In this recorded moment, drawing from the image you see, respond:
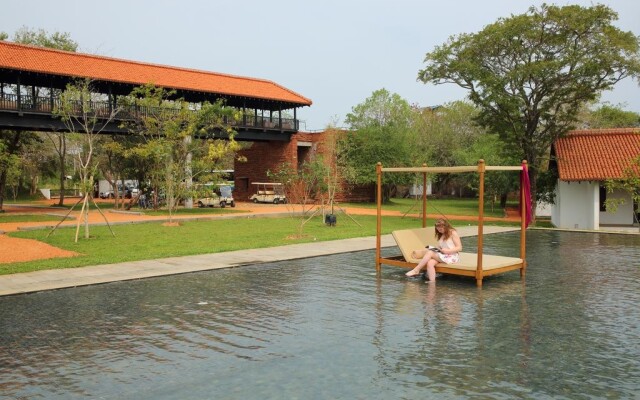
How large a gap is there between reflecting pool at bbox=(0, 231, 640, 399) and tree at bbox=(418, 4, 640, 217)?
51.3 feet

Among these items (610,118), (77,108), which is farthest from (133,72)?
A: (610,118)

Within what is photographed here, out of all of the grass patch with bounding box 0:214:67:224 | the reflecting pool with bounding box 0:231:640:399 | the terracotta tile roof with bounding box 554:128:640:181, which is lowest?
the reflecting pool with bounding box 0:231:640:399

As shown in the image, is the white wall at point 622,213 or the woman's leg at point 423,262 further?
the white wall at point 622,213

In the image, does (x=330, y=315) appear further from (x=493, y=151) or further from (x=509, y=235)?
(x=493, y=151)

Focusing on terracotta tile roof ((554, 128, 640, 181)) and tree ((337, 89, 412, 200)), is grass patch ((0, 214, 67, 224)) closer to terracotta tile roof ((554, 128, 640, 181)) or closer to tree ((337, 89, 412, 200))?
tree ((337, 89, 412, 200))

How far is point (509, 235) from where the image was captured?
2183cm

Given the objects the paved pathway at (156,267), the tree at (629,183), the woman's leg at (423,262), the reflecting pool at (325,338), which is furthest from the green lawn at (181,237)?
the tree at (629,183)

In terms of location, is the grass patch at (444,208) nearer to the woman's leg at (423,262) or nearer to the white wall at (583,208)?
the white wall at (583,208)

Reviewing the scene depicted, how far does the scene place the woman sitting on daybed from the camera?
37.8ft

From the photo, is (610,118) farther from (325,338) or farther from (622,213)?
(325,338)

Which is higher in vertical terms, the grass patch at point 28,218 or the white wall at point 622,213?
the white wall at point 622,213

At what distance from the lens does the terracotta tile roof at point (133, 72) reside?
30859 mm

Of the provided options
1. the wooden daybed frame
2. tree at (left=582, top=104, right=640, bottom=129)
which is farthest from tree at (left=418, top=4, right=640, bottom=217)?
tree at (left=582, top=104, right=640, bottom=129)

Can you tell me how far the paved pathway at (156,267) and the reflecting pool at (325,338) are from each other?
56 centimetres
